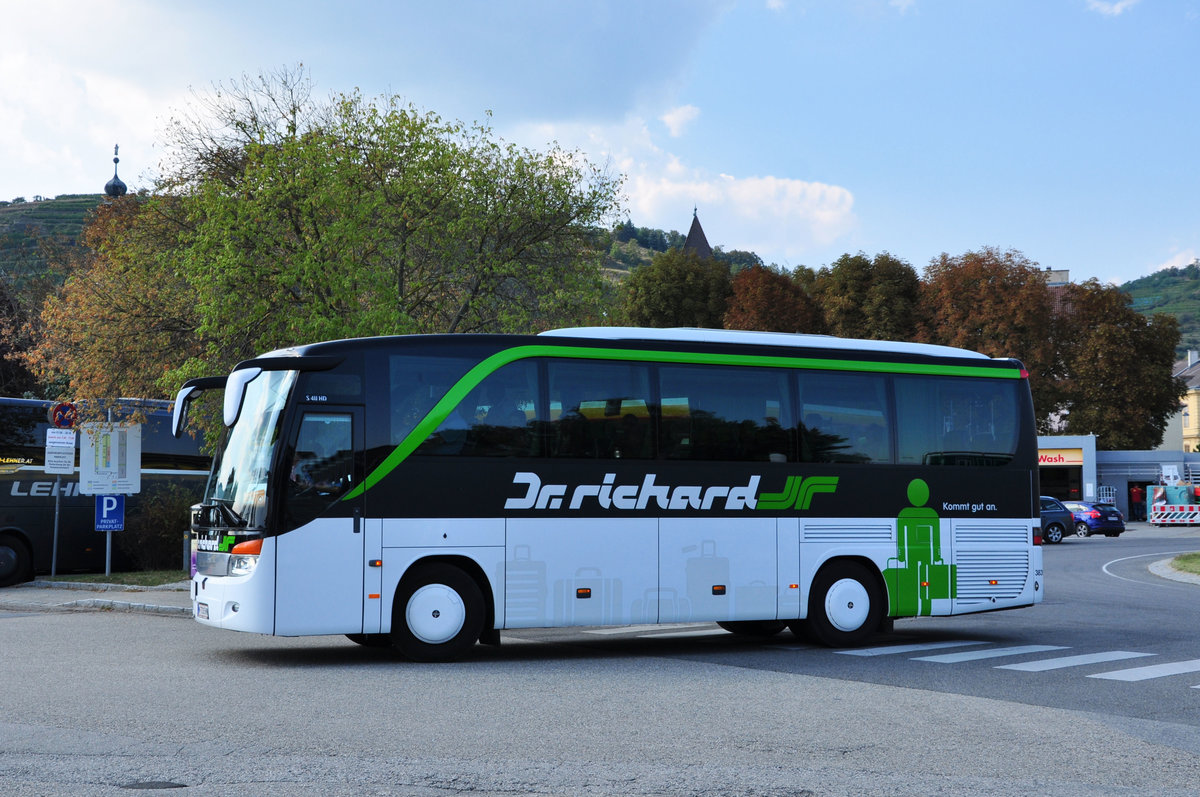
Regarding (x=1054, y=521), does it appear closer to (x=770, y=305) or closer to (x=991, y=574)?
(x=770, y=305)

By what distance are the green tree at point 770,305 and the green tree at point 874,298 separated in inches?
61.1

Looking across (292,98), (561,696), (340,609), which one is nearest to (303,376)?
(340,609)

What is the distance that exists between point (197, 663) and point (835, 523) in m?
7.20

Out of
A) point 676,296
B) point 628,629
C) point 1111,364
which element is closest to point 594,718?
point 628,629

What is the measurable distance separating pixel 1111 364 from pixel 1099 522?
820 inches

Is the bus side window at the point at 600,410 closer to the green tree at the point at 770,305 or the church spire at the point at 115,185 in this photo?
the green tree at the point at 770,305

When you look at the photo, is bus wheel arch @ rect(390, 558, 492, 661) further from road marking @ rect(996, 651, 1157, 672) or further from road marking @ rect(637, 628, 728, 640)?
road marking @ rect(996, 651, 1157, 672)

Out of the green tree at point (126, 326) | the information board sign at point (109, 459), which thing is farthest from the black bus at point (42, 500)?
the green tree at point (126, 326)

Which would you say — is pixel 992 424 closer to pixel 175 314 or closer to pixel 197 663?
pixel 197 663

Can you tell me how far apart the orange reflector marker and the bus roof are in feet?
12.1

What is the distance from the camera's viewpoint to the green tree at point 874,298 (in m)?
68.1

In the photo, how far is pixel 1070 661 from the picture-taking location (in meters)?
12.9

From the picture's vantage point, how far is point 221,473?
1291cm

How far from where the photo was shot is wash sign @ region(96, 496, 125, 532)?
2305 cm
